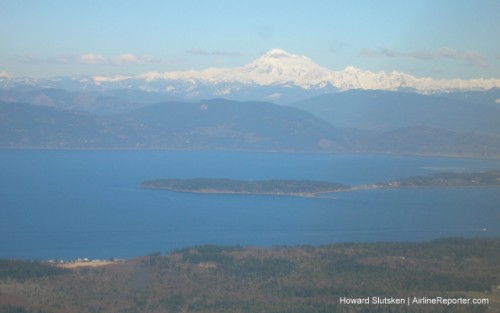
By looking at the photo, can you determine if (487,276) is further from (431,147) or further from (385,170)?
(431,147)

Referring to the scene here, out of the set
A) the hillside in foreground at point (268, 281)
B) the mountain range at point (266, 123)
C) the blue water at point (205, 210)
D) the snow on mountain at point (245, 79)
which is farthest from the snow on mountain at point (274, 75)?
the hillside in foreground at point (268, 281)

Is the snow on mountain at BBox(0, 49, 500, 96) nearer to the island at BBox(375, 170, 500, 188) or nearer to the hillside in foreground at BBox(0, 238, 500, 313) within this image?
the island at BBox(375, 170, 500, 188)

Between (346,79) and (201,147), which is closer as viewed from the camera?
(201,147)

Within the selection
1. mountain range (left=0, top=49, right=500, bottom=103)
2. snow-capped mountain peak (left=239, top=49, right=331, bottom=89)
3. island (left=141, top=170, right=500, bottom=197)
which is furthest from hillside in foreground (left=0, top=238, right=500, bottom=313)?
snow-capped mountain peak (left=239, top=49, right=331, bottom=89)

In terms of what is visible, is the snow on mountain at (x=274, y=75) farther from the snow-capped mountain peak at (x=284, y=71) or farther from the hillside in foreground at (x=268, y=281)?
the hillside in foreground at (x=268, y=281)

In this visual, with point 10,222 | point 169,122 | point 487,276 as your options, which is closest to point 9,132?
point 169,122

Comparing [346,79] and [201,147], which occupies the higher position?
[346,79]
